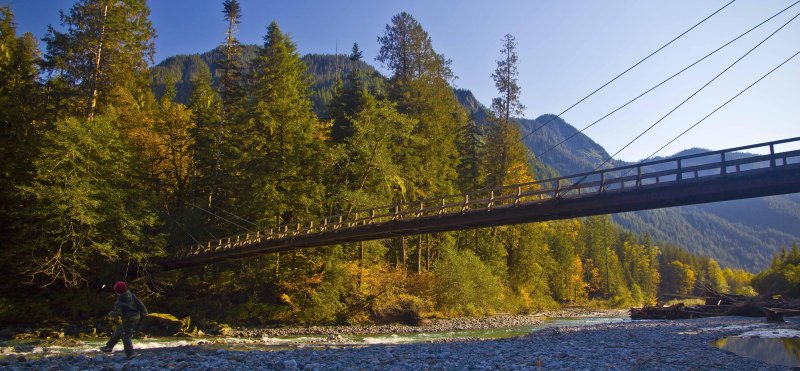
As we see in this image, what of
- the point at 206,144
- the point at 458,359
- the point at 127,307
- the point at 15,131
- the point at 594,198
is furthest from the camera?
the point at 206,144

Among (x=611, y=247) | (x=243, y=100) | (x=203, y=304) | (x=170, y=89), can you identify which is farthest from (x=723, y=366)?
(x=611, y=247)

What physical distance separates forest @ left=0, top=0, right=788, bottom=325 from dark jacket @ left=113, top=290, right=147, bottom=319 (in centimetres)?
1401

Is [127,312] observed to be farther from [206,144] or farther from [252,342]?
[206,144]

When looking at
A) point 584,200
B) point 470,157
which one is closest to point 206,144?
point 470,157

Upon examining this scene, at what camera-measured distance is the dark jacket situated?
35.7 feet

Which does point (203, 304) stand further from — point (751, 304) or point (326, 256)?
point (751, 304)

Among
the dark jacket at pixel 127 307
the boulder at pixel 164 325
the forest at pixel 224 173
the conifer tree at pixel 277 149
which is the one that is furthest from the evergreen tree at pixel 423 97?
the dark jacket at pixel 127 307

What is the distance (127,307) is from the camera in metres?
11.0

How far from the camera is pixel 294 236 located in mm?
24266

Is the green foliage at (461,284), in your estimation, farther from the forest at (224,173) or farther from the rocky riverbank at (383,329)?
the rocky riverbank at (383,329)

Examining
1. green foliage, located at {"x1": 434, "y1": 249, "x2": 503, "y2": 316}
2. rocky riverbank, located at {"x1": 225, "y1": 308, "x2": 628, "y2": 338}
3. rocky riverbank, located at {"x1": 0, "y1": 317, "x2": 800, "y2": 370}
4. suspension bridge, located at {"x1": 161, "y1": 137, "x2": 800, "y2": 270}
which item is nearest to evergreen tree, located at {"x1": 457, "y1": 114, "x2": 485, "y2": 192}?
green foliage, located at {"x1": 434, "y1": 249, "x2": 503, "y2": 316}

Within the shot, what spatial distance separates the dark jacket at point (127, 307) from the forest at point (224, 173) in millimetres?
14010

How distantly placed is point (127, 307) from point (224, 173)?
63.9 ft

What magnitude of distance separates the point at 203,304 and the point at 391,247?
45.9 ft
